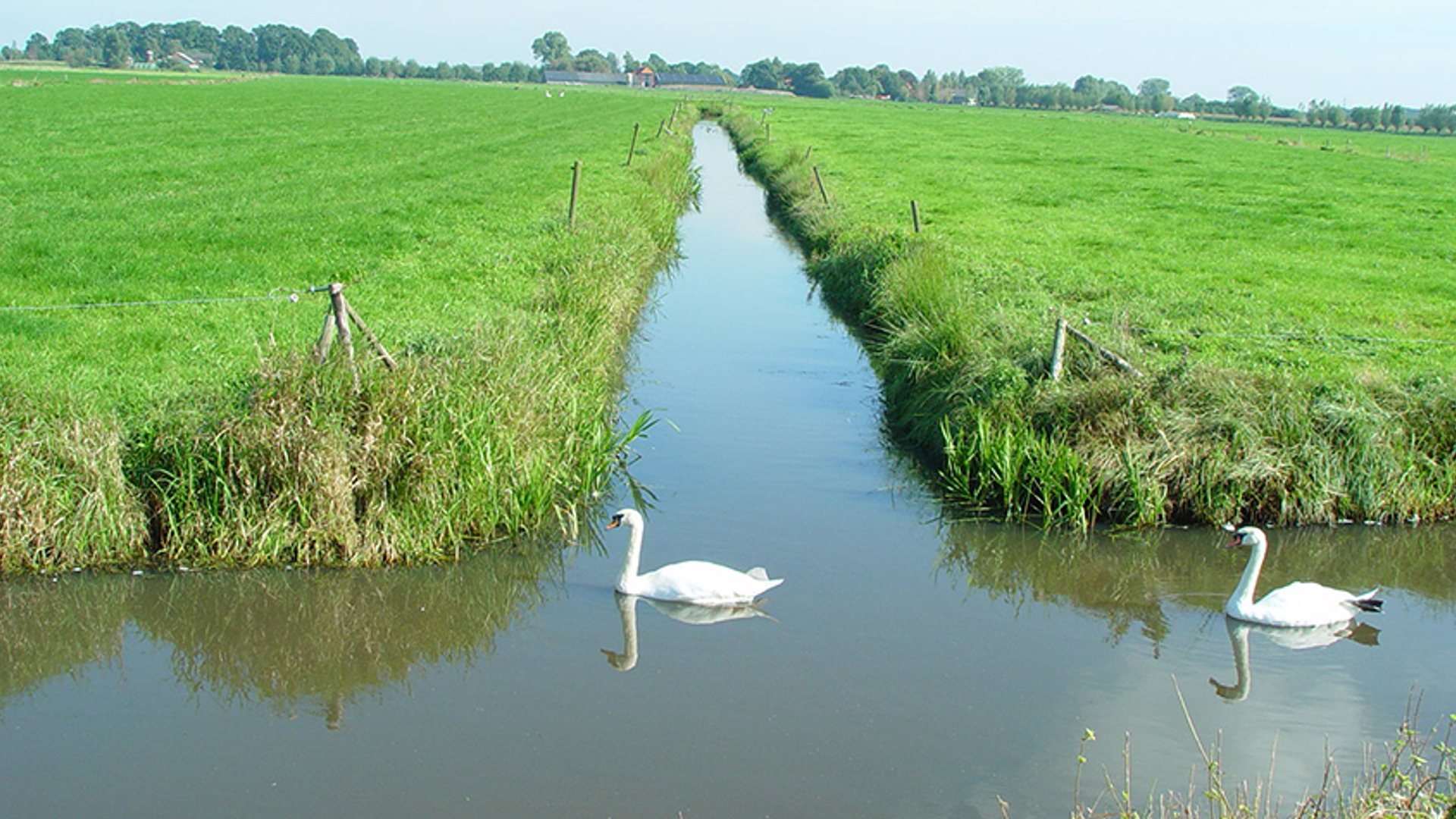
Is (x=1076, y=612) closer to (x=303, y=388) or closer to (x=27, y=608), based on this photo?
(x=303, y=388)

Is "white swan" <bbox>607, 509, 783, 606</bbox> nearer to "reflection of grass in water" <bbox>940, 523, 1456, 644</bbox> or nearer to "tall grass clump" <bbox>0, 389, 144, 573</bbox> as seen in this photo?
"reflection of grass in water" <bbox>940, 523, 1456, 644</bbox>

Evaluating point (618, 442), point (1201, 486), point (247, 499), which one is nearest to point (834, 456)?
point (618, 442)

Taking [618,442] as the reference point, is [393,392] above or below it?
above

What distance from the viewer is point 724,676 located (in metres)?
8.00

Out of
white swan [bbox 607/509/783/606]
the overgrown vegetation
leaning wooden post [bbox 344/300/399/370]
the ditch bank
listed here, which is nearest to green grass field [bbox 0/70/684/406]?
the ditch bank

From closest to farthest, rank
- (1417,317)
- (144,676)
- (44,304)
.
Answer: (144,676) → (44,304) → (1417,317)

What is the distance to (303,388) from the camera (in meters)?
9.60

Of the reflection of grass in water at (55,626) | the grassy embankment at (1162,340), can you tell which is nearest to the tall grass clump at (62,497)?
the reflection of grass in water at (55,626)

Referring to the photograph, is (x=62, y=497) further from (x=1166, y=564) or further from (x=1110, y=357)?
(x=1110, y=357)

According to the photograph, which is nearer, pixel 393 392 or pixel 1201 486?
pixel 393 392

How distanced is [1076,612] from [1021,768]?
2.68m

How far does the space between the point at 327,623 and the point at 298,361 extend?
89.5 inches

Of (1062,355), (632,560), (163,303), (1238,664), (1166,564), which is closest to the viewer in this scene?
(1238,664)

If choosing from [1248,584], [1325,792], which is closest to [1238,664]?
[1248,584]
